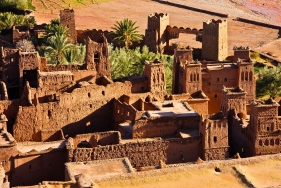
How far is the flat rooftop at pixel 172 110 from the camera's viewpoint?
126 feet

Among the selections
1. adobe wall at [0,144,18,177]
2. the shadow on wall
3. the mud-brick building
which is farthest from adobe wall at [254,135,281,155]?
adobe wall at [0,144,18,177]

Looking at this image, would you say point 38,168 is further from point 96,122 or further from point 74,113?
point 96,122

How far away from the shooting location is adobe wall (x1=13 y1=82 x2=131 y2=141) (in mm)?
37625

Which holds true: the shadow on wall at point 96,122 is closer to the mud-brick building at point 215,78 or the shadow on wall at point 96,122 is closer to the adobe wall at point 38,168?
the adobe wall at point 38,168

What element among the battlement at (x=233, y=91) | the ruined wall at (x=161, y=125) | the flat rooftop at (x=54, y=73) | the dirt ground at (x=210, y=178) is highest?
the flat rooftop at (x=54, y=73)

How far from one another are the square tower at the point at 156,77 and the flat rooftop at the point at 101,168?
825 centimetres

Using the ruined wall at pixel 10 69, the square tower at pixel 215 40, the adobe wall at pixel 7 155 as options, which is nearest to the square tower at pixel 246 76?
the ruined wall at pixel 10 69

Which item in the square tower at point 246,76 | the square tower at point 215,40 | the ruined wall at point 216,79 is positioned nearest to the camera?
the square tower at point 246,76

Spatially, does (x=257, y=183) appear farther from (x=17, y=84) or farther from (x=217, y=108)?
(x=17, y=84)

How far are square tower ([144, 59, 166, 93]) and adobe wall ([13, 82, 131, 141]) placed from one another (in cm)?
146

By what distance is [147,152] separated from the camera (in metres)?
36.4

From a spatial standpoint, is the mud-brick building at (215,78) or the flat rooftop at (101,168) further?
the mud-brick building at (215,78)

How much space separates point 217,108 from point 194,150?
25.3 feet

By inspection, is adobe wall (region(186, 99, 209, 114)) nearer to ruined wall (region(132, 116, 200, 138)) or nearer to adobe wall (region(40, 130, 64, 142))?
ruined wall (region(132, 116, 200, 138))
